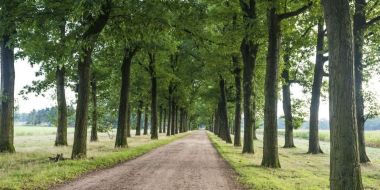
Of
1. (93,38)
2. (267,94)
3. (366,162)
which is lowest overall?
(366,162)

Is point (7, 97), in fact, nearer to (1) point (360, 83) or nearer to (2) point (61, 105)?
(2) point (61, 105)

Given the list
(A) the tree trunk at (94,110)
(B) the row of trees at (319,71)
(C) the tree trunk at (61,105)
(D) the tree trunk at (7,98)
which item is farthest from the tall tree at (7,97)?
(A) the tree trunk at (94,110)

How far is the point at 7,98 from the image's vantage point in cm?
2286

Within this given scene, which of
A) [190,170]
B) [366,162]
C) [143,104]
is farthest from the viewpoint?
[143,104]

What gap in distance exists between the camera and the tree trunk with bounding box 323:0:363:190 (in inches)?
361

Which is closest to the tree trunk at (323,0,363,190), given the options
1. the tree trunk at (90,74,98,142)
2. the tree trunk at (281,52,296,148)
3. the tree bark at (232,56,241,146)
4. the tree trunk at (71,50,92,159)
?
the tree trunk at (71,50,92,159)

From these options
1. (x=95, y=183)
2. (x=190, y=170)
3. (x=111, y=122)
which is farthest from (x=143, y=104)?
(x=95, y=183)

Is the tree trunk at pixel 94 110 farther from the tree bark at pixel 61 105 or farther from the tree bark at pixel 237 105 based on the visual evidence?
the tree bark at pixel 237 105

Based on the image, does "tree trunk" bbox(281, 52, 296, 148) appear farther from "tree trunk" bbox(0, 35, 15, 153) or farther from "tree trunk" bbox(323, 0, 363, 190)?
"tree trunk" bbox(323, 0, 363, 190)

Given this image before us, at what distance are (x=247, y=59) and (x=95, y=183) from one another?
1792 centimetres

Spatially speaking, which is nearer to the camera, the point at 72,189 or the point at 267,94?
the point at 72,189

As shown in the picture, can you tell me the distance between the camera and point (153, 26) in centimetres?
2036

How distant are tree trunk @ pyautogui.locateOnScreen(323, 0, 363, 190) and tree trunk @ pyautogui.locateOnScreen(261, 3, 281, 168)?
9.20 metres

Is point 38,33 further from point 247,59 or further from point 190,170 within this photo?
point 247,59
